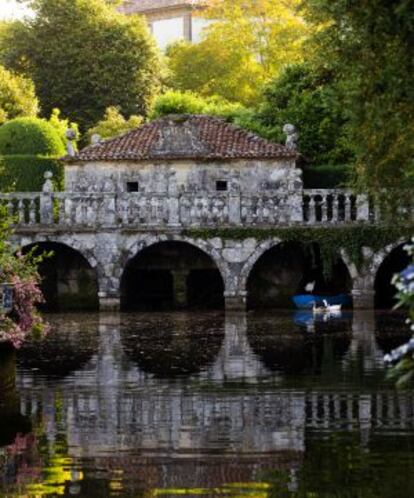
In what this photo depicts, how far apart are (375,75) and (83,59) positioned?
131ft

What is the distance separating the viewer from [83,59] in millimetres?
56906

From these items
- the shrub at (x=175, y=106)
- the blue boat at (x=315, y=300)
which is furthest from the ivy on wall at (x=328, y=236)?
the shrub at (x=175, y=106)

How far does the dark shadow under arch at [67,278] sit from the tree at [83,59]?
19738 mm

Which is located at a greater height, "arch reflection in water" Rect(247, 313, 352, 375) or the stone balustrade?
the stone balustrade

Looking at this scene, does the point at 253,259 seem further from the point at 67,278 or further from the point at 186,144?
the point at 67,278

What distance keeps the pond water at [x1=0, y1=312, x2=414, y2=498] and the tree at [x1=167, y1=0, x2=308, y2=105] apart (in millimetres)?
34816

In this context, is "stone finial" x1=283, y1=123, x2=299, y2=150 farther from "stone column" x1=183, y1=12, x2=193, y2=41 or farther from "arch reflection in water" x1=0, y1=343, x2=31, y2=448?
"stone column" x1=183, y1=12, x2=193, y2=41

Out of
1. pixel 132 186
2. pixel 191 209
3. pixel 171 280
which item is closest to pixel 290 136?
pixel 191 209

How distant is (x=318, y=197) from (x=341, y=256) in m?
2.39

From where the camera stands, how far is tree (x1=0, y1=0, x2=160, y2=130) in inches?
2244

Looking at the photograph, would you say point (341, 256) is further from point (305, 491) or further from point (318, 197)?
point (305, 491)

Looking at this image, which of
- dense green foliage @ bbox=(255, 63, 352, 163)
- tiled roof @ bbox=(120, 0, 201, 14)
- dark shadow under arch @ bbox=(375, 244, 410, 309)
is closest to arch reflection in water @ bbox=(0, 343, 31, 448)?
dark shadow under arch @ bbox=(375, 244, 410, 309)

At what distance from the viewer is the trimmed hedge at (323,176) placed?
37.3m

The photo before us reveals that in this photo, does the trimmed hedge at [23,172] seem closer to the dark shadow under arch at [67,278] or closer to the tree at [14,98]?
the dark shadow under arch at [67,278]
